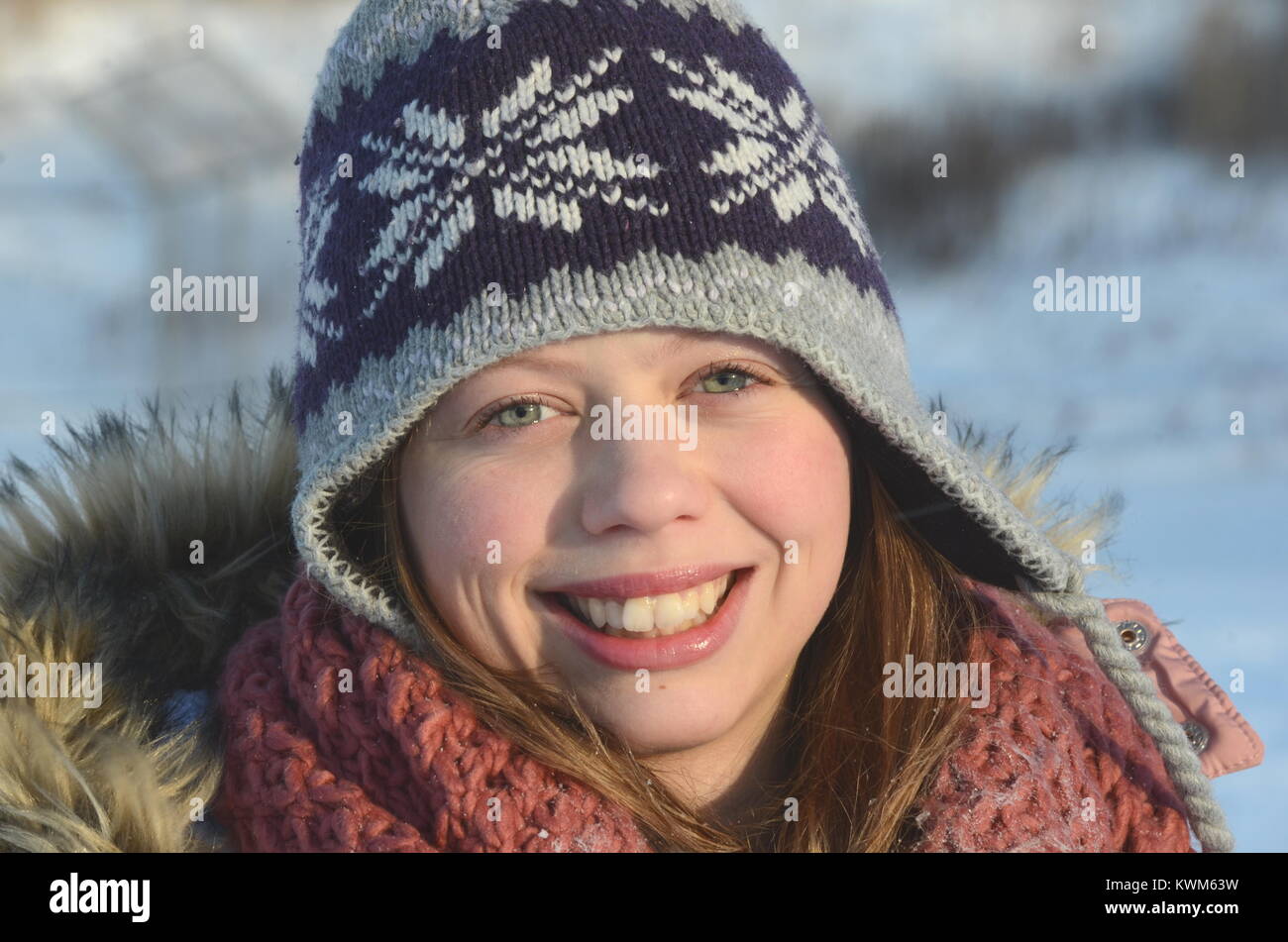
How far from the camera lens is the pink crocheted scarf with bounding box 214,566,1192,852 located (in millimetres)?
1543

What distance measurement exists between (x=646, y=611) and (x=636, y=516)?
0.49ft

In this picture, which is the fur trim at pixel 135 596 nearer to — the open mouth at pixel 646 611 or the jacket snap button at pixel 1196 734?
the jacket snap button at pixel 1196 734

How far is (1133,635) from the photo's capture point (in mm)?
2127

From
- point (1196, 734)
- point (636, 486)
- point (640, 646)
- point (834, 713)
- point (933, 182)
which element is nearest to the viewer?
point (636, 486)

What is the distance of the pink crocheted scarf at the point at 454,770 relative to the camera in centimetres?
154

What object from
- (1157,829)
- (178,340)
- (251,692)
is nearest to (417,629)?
(251,692)

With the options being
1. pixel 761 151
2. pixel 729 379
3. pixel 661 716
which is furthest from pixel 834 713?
pixel 761 151

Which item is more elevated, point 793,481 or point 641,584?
point 793,481

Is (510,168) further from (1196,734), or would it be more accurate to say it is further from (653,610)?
(1196,734)

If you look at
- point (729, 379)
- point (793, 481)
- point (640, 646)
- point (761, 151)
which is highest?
point (761, 151)

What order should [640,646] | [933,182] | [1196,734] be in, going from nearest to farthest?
[640,646], [1196,734], [933,182]

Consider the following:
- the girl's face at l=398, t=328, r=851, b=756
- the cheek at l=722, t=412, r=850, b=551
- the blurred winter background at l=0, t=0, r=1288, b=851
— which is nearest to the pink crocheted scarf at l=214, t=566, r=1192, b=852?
A: the girl's face at l=398, t=328, r=851, b=756

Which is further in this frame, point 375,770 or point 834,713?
point 834,713

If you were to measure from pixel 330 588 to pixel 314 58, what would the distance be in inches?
169
